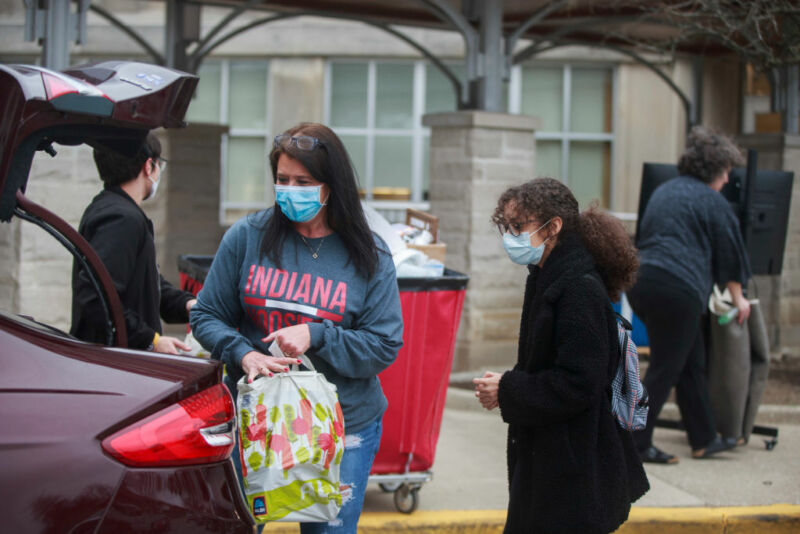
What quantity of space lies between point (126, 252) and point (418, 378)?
1499 millimetres

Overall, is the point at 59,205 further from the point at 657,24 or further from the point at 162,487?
the point at 657,24

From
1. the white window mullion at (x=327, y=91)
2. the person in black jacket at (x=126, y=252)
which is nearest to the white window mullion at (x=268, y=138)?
the white window mullion at (x=327, y=91)

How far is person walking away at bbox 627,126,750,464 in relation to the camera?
605 cm

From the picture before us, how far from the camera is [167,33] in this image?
10242mm

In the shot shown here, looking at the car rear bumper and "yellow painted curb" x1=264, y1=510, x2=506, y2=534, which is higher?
the car rear bumper

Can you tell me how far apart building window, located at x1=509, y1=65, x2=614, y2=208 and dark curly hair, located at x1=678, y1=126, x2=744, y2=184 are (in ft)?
35.3

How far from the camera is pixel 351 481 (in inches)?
133

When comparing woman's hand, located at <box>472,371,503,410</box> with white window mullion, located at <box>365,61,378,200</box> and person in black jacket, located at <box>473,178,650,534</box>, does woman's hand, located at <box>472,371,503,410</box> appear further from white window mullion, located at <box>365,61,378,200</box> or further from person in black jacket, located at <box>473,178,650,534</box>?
white window mullion, located at <box>365,61,378,200</box>

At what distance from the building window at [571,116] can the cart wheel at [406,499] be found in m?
12.4

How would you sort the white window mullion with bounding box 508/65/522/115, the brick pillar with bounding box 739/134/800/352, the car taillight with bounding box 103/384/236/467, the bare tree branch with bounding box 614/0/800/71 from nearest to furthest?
1. the car taillight with bounding box 103/384/236/467
2. the bare tree branch with bounding box 614/0/800/71
3. the brick pillar with bounding box 739/134/800/352
4. the white window mullion with bounding box 508/65/522/115

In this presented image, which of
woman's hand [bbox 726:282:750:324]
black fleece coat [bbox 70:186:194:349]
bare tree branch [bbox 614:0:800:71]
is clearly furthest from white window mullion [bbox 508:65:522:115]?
black fleece coat [bbox 70:186:194:349]

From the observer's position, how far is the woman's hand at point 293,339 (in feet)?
10.3

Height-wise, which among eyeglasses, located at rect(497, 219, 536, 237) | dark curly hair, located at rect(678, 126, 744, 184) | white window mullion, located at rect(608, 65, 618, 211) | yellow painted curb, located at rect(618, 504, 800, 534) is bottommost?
yellow painted curb, located at rect(618, 504, 800, 534)

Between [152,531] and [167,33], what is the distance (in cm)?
830
